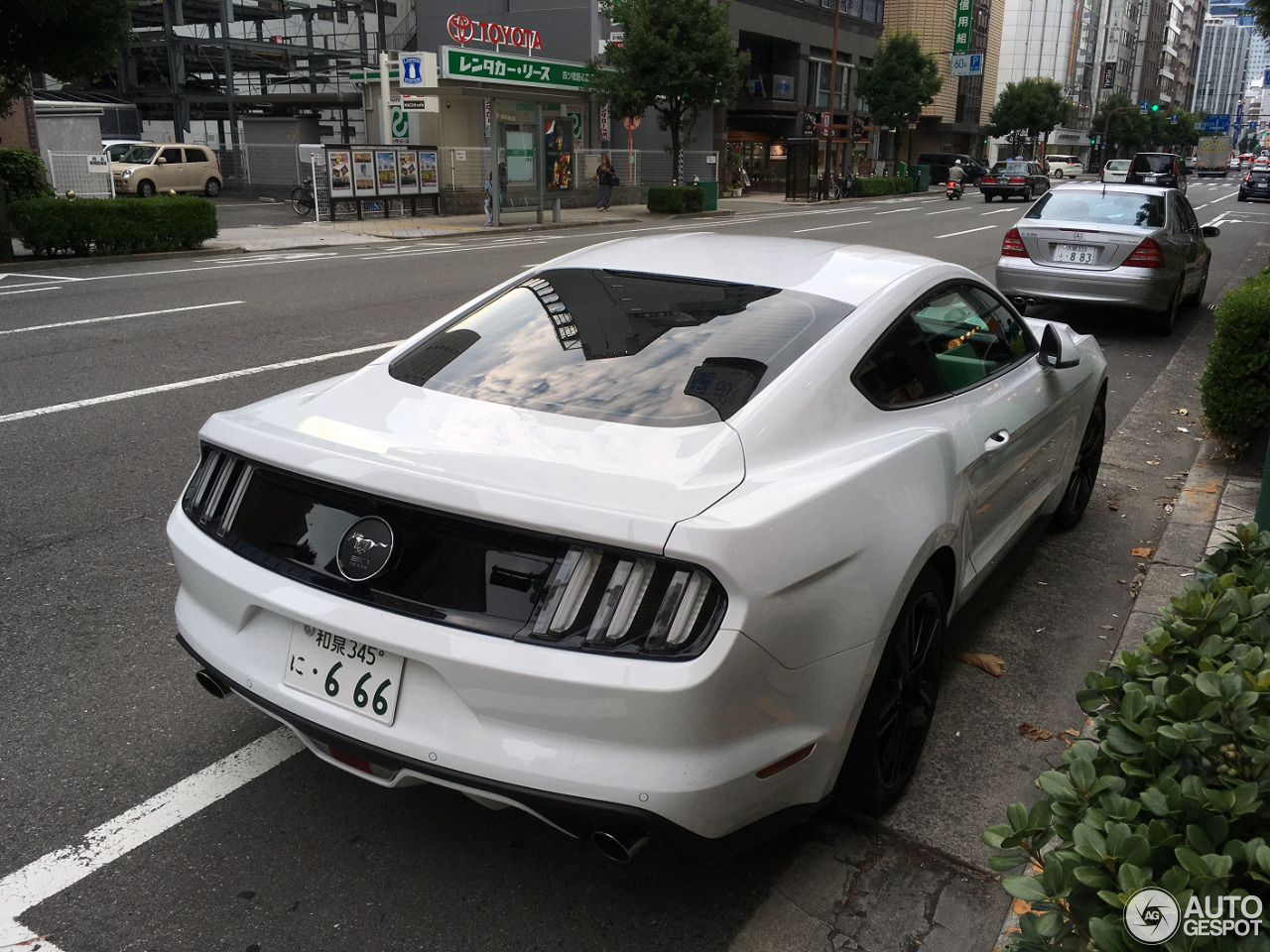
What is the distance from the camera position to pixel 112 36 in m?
17.8

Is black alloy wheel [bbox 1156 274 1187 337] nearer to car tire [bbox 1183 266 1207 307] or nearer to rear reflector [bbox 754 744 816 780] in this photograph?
car tire [bbox 1183 266 1207 307]

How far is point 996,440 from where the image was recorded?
355cm

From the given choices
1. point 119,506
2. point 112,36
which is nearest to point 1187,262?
point 119,506

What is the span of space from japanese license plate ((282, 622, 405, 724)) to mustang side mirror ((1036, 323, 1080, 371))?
2922mm

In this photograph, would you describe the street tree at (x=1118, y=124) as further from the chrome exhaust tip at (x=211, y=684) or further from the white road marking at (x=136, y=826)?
the chrome exhaust tip at (x=211, y=684)

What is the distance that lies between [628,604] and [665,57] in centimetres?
3384

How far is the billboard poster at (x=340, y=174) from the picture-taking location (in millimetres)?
26391

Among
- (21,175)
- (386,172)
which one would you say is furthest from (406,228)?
(21,175)

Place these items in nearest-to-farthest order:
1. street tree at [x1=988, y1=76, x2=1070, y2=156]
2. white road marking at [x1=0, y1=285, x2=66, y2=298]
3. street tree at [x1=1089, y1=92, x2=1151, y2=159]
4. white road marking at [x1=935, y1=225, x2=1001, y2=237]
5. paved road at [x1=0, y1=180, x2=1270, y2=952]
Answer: paved road at [x1=0, y1=180, x2=1270, y2=952] < white road marking at [x1=0, y1=285, x2=66, y2=298] < white road marking at [x1=935, y1=225, x2=1001, y2=237] < street tree at [x1=988, y1=76, x2=1070, y2=156] < street tree at [x1=1089, y1=92, x2=1151, y2=159]

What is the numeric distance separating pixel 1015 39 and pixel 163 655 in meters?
119

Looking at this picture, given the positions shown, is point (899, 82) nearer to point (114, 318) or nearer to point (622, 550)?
point (114, 318)

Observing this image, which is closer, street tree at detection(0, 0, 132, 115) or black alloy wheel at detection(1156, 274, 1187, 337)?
black alloy wheel at detection(1156, 274, 1187, 337)

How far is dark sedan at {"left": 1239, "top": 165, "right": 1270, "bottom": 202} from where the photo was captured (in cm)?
4972

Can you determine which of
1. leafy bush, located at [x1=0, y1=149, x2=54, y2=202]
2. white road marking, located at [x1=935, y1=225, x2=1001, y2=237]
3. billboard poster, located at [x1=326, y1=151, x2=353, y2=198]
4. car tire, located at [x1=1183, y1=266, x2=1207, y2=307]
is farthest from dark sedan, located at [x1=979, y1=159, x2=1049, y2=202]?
leafy bush, located at [x1=0, y1=149, x2=54, y2=202]
